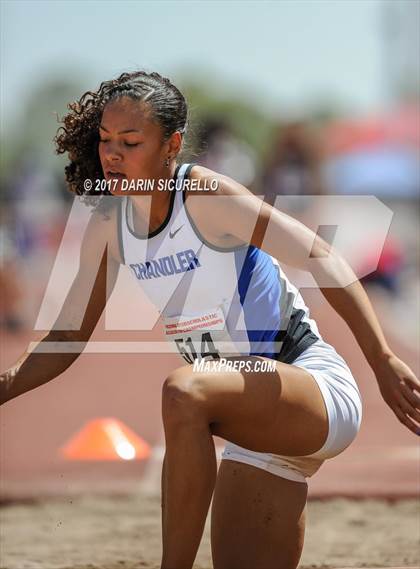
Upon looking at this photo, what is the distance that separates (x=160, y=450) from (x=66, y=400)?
8.04 feet

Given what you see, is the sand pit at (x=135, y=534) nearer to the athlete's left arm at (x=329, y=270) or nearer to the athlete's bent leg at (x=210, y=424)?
the athlete's bent leg at (x=210, y=424)

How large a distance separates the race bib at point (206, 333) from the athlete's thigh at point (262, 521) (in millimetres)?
441

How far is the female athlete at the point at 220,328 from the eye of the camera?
3039mm

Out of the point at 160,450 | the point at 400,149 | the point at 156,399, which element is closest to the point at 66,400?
the point at 156,399

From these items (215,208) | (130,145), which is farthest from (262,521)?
Answer: (130,145)

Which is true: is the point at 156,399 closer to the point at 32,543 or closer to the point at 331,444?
the point at 32,543

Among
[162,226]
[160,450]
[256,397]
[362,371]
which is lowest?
[362,371]

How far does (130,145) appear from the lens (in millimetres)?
3445

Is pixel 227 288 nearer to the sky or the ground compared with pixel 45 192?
nearer to the sky

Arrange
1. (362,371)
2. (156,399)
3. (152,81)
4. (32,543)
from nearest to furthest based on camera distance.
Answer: (152,81) < (32,543) < (156,399) < (362,371)

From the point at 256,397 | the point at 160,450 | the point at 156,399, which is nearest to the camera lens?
the point at 256,397

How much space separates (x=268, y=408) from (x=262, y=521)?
2.12ft

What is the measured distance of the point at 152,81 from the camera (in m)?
3.57

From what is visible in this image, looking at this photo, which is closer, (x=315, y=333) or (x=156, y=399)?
(x=315, y=333)
